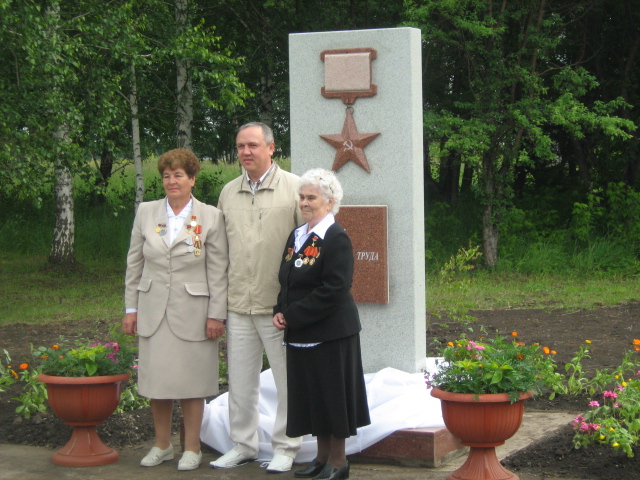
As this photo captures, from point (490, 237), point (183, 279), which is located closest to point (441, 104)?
point (490, 237)

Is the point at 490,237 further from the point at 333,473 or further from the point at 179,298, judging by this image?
the point at 333,473

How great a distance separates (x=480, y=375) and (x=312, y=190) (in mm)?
1238

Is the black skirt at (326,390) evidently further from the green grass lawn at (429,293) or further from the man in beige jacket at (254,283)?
the green grass lawn at (429,293)

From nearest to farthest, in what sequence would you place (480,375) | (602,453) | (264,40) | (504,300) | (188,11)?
(480,375)
(602,453)
(504,300)
(188,11)
(264,40)

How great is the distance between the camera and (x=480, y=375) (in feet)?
14.1

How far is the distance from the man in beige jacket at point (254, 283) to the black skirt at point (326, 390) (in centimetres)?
31

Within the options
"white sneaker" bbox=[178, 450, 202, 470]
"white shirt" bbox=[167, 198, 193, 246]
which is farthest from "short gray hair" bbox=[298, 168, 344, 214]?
"white sneaker" bbox=[178, 450, 202, 470]

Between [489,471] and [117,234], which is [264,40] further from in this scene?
[489,471]

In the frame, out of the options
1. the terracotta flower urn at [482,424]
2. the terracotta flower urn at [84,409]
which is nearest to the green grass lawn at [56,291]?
the terracotta flower urn at [84,409]

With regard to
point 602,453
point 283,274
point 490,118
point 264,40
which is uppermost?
point 264,40

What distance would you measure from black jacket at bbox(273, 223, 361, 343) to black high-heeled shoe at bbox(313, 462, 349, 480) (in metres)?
0.67

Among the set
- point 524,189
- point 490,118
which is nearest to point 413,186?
point 490,118

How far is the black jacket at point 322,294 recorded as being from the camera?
439 centimetres

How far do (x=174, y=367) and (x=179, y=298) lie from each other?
1.23ft
